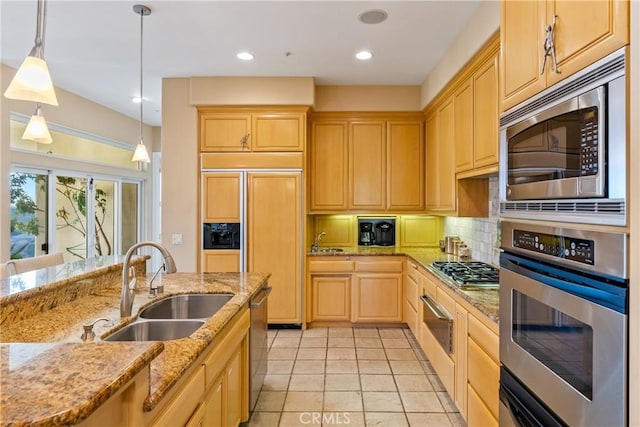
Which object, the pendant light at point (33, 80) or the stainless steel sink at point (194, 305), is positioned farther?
the stainless steel sink at point (194, 305)

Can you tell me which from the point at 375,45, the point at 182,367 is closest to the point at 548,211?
the point at 182,367

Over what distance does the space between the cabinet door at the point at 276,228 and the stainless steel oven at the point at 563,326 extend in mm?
2750

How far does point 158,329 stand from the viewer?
5.69 feet

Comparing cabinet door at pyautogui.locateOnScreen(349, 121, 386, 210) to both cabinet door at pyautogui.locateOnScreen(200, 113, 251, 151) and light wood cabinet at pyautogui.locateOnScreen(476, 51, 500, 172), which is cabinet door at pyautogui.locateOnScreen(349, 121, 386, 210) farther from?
light wood cabinet at pyautogui.locateOnScreen(476, 51, 500, 172)

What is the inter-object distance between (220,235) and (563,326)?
11.4ft

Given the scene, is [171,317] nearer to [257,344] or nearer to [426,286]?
[257,344]

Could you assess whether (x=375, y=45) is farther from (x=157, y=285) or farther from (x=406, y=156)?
(x=157, y=285)

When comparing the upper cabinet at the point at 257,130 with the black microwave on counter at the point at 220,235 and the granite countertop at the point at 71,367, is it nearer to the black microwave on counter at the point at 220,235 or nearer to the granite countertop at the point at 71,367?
the black microwave on counter at the point at 220,235

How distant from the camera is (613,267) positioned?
35.8 inches

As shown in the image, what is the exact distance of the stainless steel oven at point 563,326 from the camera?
90 cm

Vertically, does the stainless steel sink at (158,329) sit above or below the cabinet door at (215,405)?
above

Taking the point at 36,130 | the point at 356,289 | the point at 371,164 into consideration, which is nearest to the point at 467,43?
the point at 371,164

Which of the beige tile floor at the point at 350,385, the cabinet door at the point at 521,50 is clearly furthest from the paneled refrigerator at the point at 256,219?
the cabinet door at the point at 521,50

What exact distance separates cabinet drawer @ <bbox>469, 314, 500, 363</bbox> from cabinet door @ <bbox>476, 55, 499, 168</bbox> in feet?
3.65
